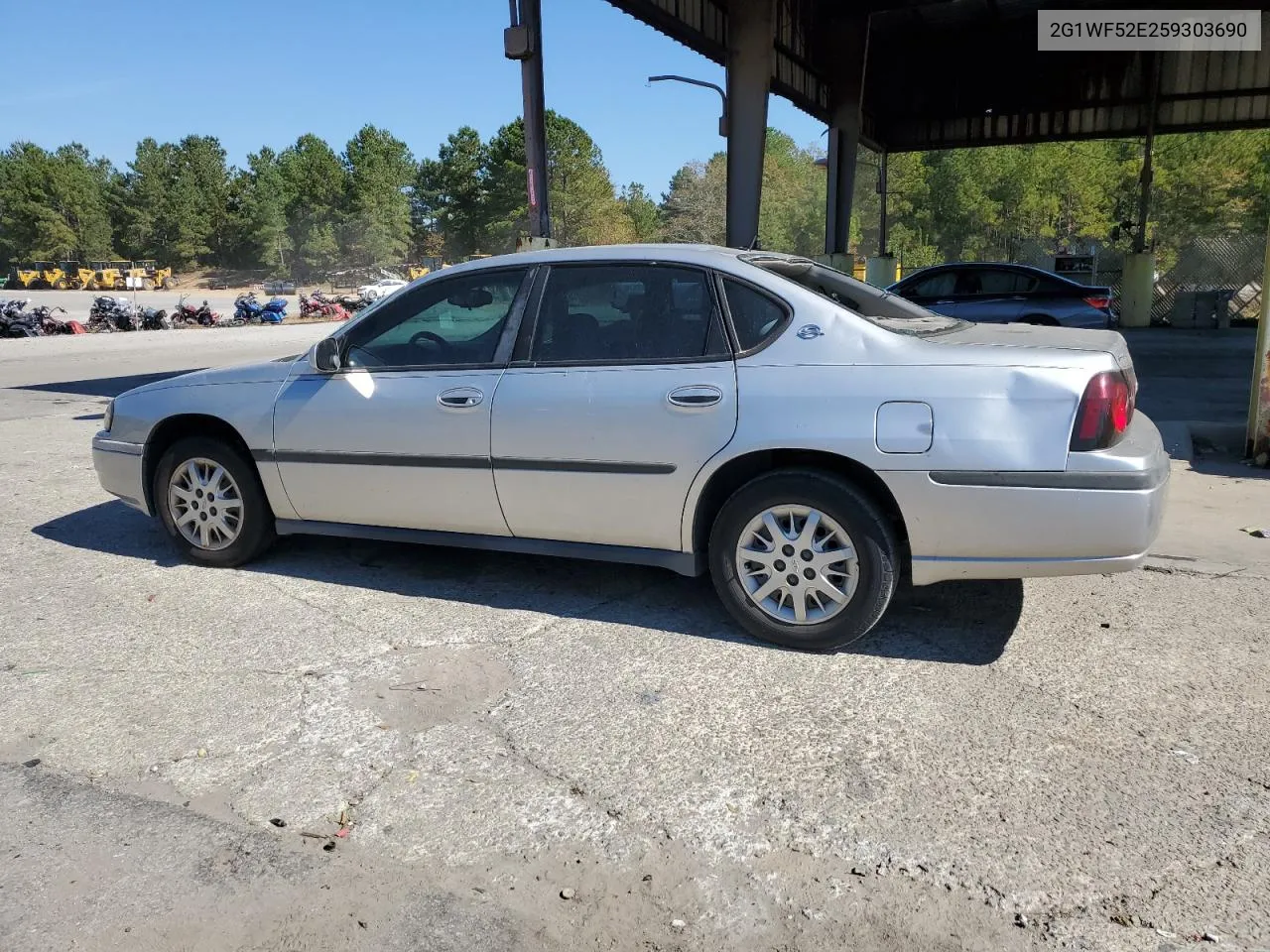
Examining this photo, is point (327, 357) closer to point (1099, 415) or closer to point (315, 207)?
point (1099, 415)

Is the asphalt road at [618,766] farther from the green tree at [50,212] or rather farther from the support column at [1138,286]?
the green tree at [50,212]

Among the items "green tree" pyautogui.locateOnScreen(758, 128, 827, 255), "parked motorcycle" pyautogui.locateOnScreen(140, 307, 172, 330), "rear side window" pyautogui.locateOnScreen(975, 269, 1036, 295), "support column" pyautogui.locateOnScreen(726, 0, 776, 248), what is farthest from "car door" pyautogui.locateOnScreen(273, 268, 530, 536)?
"green tree" pyautogui.locateOnScreen(758, 128, 827, 255)

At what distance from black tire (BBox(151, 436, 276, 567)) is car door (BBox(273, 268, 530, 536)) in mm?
257

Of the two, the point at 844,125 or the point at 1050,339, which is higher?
the point at 844,125

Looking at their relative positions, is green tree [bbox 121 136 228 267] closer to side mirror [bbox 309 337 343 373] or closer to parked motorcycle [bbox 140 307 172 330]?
parked motorcycle [bbox 140 307 172 330]

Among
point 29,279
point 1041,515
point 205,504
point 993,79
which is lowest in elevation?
point 205,504

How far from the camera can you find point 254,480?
4969 millimetres

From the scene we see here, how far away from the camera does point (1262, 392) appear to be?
22.7 ft

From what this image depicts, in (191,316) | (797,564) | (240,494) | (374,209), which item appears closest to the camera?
(797,564)

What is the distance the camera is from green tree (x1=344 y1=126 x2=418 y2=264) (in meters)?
98.4

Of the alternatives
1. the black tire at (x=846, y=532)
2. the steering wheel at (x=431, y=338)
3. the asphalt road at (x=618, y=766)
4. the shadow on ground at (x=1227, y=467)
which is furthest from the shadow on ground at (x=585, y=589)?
the shadow on ground at (x=1227, y=467)

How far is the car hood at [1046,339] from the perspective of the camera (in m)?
3.71

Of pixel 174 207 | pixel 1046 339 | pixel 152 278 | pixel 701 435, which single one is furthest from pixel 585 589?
pixel 174 207

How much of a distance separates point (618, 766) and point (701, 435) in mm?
1393
